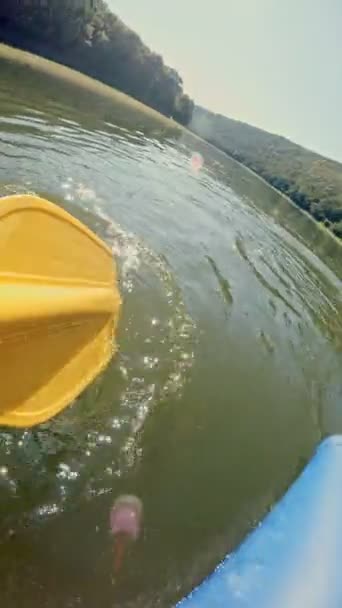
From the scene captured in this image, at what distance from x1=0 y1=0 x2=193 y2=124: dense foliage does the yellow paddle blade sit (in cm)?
4189

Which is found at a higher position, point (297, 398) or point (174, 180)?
point (174, 180)

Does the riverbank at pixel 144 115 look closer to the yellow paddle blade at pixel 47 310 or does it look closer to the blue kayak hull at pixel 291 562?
the blue kayak hull at pixel 291 562

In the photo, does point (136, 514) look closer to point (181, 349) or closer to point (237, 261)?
point (181, 349)

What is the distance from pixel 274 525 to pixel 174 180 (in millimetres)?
15462

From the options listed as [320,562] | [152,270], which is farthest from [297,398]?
[320,562]

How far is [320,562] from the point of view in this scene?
10.2ft

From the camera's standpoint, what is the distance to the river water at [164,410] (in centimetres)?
385

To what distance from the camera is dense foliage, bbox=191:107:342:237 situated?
55.2 metres

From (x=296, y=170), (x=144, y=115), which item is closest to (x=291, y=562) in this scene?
(x=144, y=115)

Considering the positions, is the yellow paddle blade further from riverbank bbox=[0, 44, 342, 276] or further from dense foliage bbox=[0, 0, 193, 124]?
dense foliage bbox=[0, 0, 193, 124]

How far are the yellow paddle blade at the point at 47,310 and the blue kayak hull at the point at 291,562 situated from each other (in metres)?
Result: 1.56

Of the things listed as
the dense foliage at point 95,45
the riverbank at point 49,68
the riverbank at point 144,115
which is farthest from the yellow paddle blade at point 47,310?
the dense foliage at point 95,45

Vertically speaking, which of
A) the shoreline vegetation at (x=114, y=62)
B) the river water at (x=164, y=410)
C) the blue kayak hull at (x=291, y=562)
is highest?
the shoreline vegetation at (x=114, y=62)

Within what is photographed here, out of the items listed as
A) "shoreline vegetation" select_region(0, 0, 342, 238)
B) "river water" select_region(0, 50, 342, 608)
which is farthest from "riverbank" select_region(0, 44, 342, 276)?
"river water" select_region(0, 50, 342, 608)
